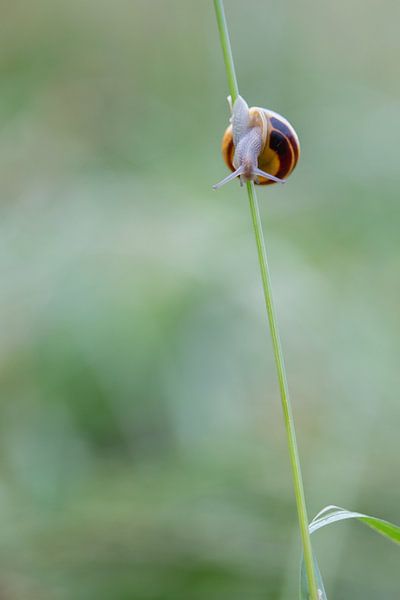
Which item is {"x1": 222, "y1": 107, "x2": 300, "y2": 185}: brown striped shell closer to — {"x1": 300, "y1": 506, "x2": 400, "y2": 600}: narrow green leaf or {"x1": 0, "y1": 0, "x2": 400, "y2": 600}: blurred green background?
{"x1": 300, "y1": 506, "x2": 400, "y2": 600}: narrow green leaf

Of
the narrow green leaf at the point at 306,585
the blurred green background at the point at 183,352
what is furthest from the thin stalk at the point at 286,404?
the blurred green background at the point at 183,352

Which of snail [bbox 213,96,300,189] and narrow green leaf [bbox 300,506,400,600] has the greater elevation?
snail [bbox 213,96,300,189]

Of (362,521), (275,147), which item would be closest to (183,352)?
(275,147)

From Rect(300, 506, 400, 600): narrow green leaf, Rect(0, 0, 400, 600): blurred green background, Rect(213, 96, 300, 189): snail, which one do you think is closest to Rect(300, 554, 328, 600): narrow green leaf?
Rect(300, 506, 400, 600): narrow green leaf

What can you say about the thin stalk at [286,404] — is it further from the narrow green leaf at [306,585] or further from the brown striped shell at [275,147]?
the brown striped shell at [275,147]

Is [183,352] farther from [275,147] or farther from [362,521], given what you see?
[362,521]

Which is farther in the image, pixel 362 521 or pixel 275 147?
pixel 275 147
